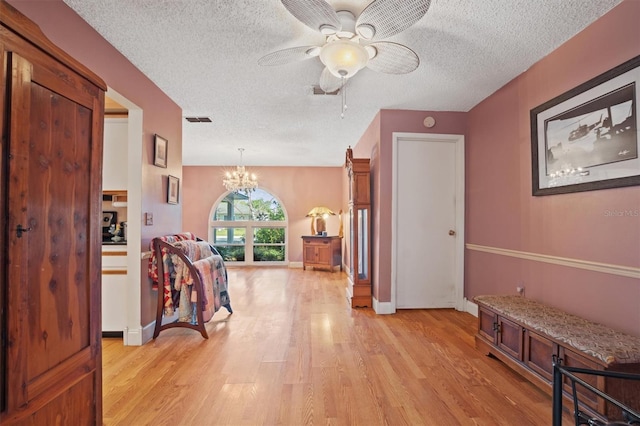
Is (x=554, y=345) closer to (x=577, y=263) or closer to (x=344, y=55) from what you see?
(x=577, y=263)

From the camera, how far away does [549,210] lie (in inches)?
97.2

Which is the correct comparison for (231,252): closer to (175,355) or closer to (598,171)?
(175,355)

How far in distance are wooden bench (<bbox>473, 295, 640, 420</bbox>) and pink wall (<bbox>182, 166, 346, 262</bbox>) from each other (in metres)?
5.28

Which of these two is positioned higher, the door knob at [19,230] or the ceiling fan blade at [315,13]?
the ceiling fan blade at [315,13]

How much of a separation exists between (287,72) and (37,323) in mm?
2546

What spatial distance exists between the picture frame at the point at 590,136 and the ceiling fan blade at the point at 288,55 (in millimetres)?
1941

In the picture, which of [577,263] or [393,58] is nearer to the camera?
[393,58]

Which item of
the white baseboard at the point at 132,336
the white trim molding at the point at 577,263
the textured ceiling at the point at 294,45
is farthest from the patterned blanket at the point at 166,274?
the white trim molding at the point at 577,263

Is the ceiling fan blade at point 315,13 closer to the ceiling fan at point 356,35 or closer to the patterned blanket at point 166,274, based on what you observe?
the ceiling fan at point 356,35

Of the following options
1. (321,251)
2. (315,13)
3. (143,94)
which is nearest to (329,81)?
(315,13)

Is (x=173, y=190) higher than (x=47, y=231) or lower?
higher

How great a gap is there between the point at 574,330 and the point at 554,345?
0.52ft

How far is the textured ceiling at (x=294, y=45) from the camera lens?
1965mm

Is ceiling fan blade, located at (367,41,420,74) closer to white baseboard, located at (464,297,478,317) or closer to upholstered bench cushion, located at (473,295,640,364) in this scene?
upholstered bench cushion, located at (473,295,640,364)
